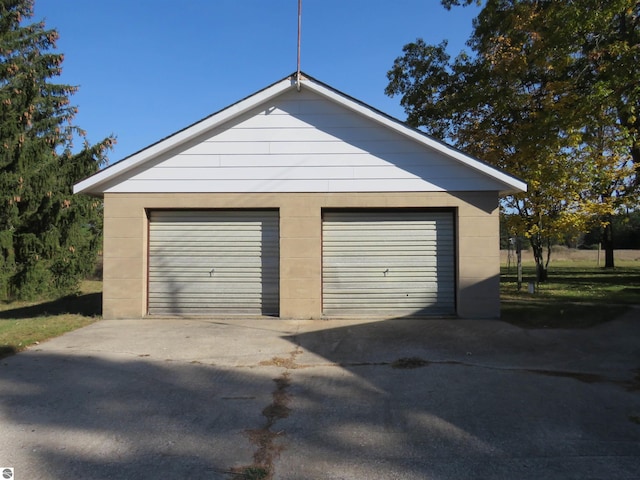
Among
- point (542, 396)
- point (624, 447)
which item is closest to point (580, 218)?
point (542, 396)

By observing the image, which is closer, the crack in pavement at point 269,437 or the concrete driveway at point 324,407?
the crack in pavement at point 269,437

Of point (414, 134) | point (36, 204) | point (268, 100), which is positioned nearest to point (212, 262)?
point (268, 100)

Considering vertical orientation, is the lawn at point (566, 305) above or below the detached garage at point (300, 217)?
below

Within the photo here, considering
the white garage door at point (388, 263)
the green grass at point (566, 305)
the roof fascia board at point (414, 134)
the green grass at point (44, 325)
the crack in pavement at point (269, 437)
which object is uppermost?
the roof fascia board at point (414, 134)

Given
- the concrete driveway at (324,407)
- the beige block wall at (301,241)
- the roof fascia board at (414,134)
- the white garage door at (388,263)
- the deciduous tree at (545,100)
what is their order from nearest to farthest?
the concrete driveway at (324,407), the roof fascia board at (414,134), the beige block wall at (301,241), the white garage door at (388,263), the deciduous tree at (545,100)

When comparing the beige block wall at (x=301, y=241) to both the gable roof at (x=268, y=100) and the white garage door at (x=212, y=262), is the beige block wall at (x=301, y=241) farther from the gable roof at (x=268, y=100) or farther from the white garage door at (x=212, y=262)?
the gable roof at (x=268, y=100)

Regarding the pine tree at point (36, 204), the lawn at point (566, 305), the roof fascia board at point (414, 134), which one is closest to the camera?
the roof fascia board at point (414, 134)

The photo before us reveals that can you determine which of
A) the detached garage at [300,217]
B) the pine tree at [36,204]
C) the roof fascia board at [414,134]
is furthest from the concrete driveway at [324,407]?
the pine tree at [36,204]

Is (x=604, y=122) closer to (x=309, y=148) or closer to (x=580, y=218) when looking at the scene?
(x=580, y=218)

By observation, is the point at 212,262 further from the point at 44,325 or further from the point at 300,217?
the point at 44,325

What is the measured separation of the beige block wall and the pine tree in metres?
8.47

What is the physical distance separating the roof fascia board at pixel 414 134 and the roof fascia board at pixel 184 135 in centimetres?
65

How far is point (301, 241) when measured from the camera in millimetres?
10570

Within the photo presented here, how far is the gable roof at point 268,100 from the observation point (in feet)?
33.5
